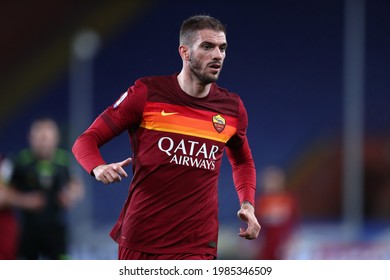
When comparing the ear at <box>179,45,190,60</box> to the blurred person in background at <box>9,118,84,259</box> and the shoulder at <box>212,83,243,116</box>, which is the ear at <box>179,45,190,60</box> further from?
the blurred person in background at <box>9,118,84,259</box>

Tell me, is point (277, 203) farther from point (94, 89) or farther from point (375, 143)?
point (94, 89)

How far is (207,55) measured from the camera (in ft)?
13.6

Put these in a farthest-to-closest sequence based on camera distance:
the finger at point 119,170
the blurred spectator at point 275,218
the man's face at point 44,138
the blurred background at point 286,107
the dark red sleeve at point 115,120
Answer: the blurred spectator at point 275,218, the blurred background at point 286,107, the man's face at point 44,138, the dark red sleeve at point 115,120, the finger at point 119,170

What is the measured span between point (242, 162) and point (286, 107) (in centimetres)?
893

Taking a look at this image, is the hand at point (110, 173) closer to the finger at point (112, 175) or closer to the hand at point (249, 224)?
the finger at point (112, 175)

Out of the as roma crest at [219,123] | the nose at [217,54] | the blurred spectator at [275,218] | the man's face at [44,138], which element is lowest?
the as roma crest at [219,123]

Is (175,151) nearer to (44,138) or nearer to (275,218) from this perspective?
(44,138)

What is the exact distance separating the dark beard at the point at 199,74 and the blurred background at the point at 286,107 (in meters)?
6.73

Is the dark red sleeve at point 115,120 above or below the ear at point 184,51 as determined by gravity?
below

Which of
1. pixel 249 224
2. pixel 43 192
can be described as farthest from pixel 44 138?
pixel 249 224

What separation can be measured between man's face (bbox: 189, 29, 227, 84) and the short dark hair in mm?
26

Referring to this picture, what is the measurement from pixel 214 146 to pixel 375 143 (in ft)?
30.9

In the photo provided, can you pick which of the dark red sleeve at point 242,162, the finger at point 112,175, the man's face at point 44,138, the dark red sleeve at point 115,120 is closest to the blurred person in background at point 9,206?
the man's face at point 44,138

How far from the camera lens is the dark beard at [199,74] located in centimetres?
414
